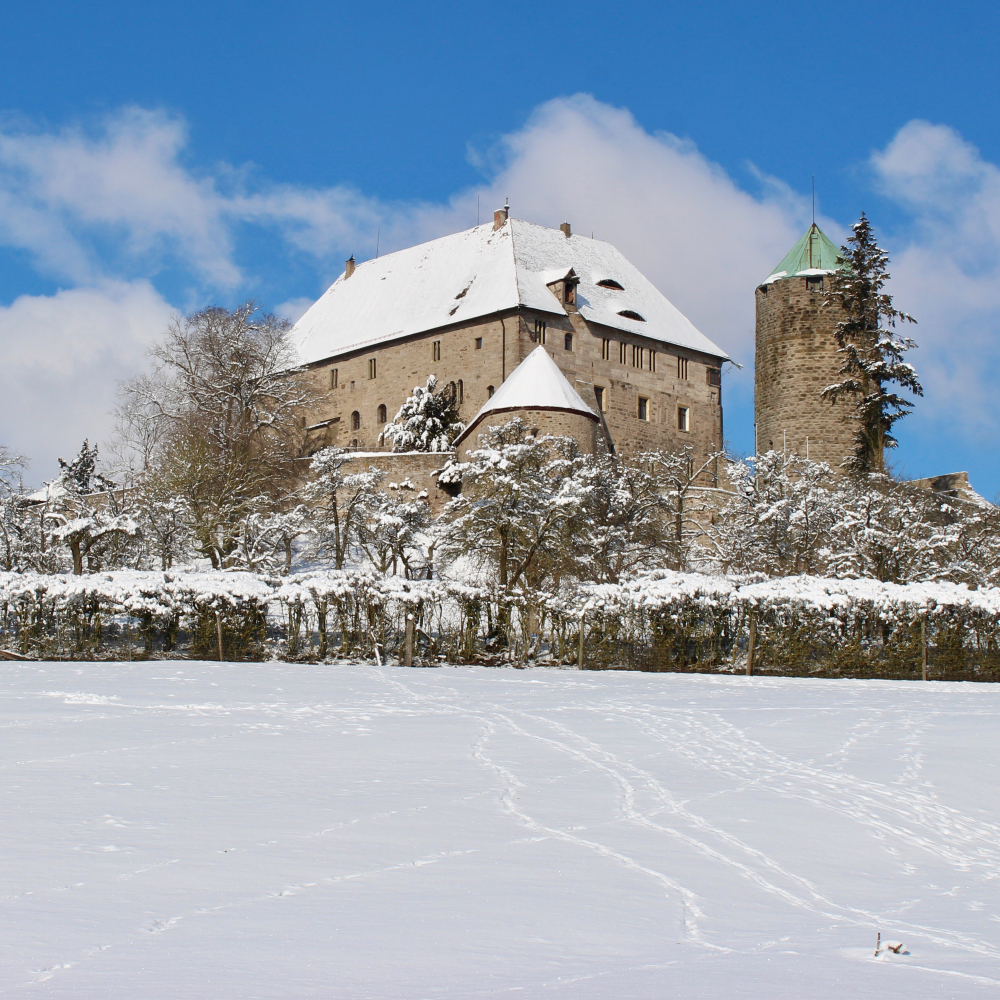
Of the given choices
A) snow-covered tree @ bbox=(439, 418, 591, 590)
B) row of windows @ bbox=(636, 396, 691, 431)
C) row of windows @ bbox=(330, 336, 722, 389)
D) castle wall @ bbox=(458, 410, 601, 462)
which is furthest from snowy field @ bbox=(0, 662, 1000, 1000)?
row of windows @ bbox=(636, 396, 691, 431)

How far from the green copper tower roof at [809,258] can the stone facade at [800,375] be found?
38 cm

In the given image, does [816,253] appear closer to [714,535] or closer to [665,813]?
[714,535]

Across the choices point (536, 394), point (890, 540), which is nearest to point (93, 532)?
point (536, 394)

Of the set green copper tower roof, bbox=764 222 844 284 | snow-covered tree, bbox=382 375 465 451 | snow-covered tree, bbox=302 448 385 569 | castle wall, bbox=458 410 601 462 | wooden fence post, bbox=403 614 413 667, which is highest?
green copper tower roof, bbox=764 222 844 284

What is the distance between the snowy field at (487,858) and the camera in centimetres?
393

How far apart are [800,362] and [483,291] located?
45.8 ft

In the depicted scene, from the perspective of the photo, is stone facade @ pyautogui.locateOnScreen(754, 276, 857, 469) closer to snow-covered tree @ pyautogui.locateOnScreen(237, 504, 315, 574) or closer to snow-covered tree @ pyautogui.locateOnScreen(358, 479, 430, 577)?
snow-covered tree @ pyautogui.locateOnScreen(358, 479, 430, 577)

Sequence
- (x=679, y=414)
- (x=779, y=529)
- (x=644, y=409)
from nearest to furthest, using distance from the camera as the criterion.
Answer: (x=779, y=529)
(x=644, y=409)
(x=679, y=414)

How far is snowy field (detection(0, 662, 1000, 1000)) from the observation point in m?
3.93

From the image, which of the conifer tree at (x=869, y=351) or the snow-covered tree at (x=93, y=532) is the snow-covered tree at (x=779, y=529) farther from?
the snow-covered tree at (x=93, y=532)

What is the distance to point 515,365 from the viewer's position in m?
44.1

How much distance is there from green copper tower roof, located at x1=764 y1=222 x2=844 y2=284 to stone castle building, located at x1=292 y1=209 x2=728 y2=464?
8.62 meters

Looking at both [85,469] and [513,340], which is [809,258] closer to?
[513,340]

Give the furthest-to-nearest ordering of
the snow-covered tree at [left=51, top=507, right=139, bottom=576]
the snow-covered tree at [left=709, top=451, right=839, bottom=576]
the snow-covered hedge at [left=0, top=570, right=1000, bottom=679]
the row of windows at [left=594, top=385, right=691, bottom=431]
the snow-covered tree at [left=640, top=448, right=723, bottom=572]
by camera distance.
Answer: the row of windows at [left=594, top=385, right=691, bottom=431], the snow-covered tree at [left=640, top=448, right=723, bottom=572], the snow-covered tree at [left=709, top=451, right=839, bottom=576], the snow-covered tree at [left=51, top=507, right=139, bottom=576], the snow-covered hedge at [left=0, top=570, right=1000, bottom=679]
